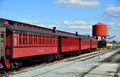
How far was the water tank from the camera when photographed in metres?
98.1

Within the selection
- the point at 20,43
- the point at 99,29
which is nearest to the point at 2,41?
the point at 20,43

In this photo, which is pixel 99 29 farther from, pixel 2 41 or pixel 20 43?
pixel 2 41

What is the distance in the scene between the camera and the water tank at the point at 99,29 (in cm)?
9812

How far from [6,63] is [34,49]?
5434 millimetres

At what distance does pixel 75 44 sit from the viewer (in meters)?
47.0

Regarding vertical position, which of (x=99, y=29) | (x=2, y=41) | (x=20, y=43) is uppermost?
(x=99, y=29)

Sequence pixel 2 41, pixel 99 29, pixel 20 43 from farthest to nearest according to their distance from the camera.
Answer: pixel 99 29, pixel 20 43, pixel 2 41

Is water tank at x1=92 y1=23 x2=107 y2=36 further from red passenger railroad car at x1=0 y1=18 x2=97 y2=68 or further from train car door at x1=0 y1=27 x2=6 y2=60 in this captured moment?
train car door at x1=0 y1=27 x2=6 y2=60

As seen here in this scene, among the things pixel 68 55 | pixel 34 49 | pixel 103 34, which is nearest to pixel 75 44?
pixel 68 55

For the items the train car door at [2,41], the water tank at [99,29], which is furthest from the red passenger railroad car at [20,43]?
the water tank at [99,29]

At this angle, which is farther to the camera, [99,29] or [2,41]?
[99,29]

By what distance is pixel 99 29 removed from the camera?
98562 millimetres

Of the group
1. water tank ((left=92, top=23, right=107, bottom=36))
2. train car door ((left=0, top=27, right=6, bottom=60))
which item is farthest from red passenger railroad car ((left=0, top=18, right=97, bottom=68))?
water tank ((left=92, top=23, right=107, bottom=36))

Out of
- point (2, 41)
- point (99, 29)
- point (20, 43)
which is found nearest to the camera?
point (2, 41)
